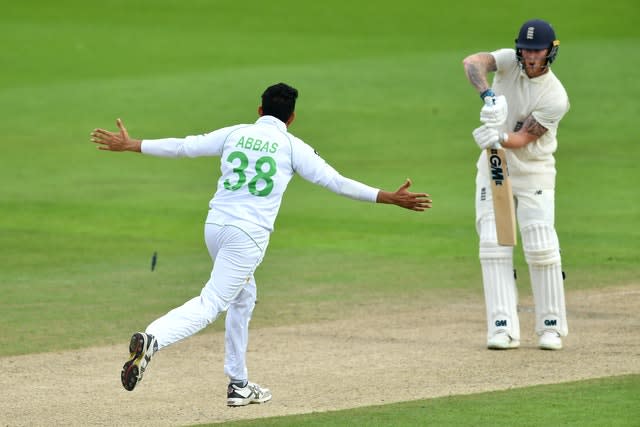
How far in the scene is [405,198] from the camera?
869cm

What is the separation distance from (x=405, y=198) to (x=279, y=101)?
1.04 metres

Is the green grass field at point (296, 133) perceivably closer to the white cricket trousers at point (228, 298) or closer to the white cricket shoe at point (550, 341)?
the white cricket trousers at point (228, 298)

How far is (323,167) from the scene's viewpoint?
345 inches

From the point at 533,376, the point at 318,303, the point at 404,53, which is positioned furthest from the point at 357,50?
the point at 533,376

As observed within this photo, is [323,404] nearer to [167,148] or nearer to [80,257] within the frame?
[167,148]

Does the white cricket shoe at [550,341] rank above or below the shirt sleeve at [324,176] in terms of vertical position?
below

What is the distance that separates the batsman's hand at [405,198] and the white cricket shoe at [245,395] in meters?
1.47

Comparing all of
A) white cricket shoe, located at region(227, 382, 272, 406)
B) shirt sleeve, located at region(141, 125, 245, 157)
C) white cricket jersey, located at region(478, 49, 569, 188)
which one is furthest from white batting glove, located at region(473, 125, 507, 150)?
white cricket shoe, located at region(227, 382, 272, 406)

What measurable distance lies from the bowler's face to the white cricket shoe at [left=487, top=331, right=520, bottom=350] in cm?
205

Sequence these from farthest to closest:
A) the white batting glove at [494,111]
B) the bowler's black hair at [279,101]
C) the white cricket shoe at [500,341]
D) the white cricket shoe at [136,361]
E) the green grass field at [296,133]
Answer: the green grass field at [296,133] < the white cricket shoe at [500,341] < the white batting glove at [494,111] < the bowler's black hair at [279,101] < the white cricket shoe at [136,361]

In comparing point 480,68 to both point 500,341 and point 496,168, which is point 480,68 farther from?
point 500,341

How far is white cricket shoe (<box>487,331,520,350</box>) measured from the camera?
35.2 feet

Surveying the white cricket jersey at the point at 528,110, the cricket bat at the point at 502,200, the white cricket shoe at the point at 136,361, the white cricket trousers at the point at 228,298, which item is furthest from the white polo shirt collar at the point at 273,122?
the white cricket jersey at the point at 528,110

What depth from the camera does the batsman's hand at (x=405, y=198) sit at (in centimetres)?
863
